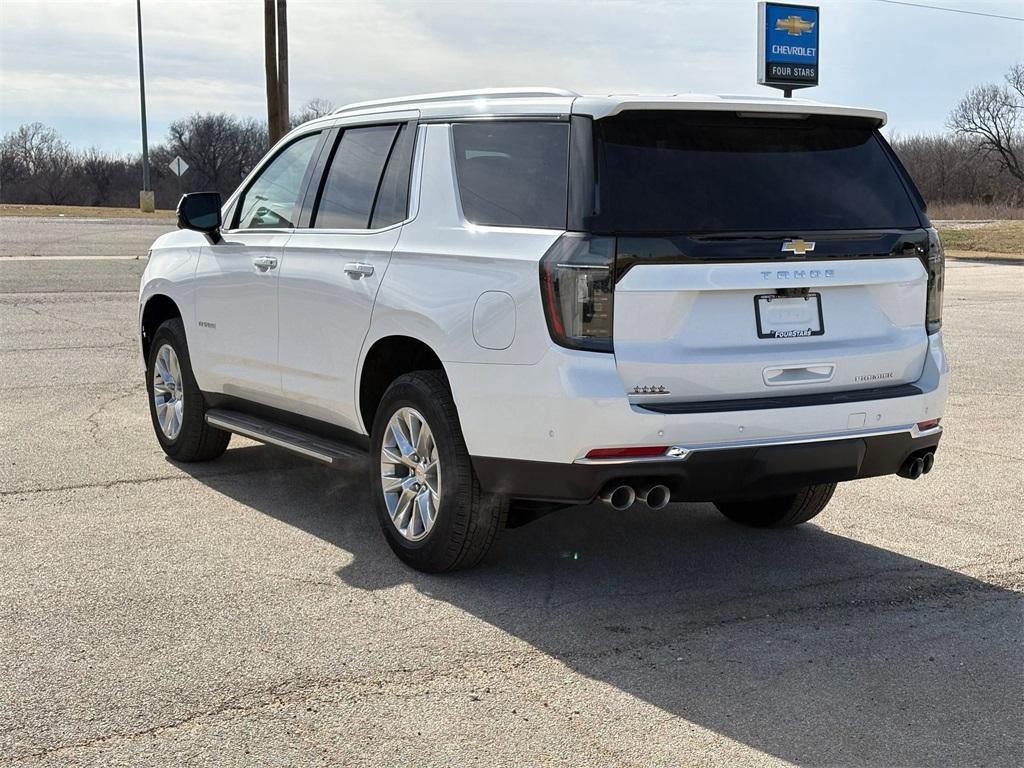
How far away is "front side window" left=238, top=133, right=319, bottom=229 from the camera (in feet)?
21.2

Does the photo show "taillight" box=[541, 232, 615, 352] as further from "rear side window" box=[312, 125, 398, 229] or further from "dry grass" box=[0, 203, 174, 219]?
"dry grass" box=[0, 203, 174, 219]

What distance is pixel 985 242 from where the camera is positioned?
37469mm

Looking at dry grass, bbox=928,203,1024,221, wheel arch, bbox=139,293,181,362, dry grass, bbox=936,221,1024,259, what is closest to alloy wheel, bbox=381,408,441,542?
wheel arch, bbox=139,293,181,362

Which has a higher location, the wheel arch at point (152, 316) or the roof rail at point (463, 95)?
the roof rail at point (463, 95)

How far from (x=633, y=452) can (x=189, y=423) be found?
3587 millimetres

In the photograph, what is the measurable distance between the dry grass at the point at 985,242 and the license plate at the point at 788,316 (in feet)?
103

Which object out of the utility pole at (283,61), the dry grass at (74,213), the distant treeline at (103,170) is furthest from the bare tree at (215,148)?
the utility pole at (283,61)

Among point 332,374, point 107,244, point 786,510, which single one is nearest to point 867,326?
point 786,510

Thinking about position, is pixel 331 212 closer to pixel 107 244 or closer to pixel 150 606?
pixel 150 606

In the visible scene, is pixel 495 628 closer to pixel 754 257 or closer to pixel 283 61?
pixel 754 257

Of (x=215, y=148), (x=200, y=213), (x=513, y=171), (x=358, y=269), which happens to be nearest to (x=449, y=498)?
(x=358, y=269)

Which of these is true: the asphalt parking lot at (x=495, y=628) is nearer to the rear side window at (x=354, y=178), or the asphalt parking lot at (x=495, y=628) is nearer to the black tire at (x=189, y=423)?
the black tire at (x=189, y=423)

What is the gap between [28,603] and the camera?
4.91m

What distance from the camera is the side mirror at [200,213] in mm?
6891
